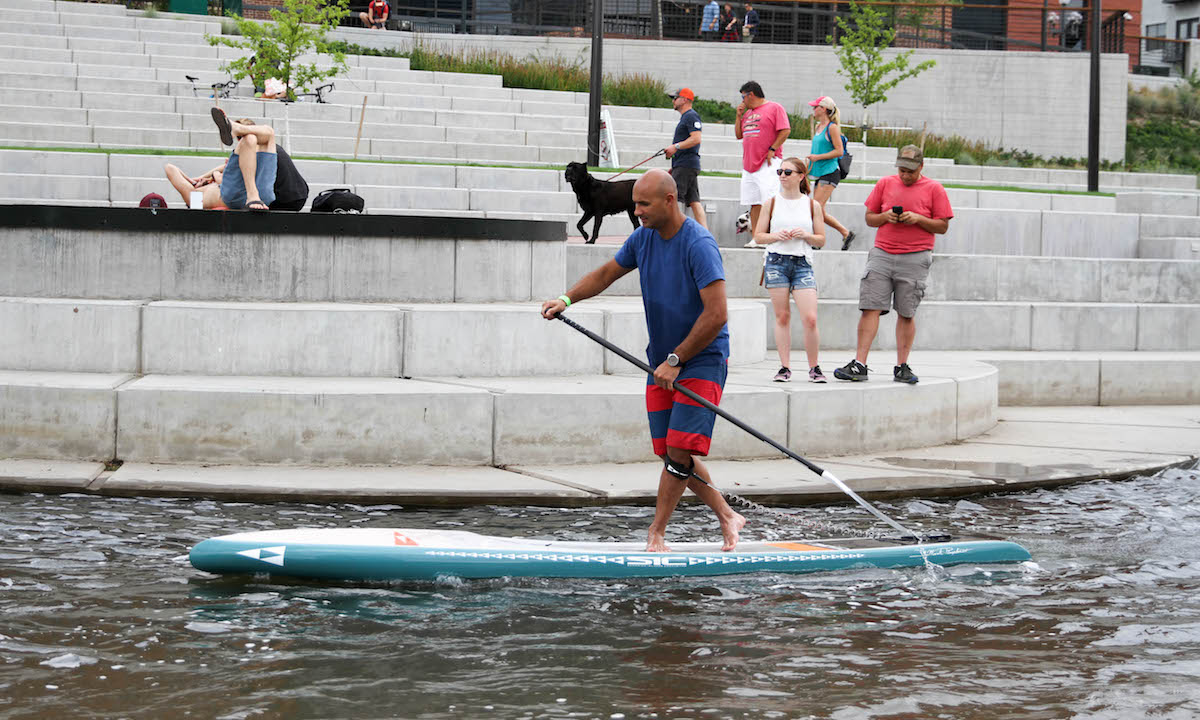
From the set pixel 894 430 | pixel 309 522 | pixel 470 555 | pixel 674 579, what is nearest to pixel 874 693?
pixel 674 579

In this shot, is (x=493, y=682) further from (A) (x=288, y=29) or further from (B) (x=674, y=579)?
(A) (x=288, y=29)

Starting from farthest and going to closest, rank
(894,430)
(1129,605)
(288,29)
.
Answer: (288,29)
(894,430)
(1129,605)

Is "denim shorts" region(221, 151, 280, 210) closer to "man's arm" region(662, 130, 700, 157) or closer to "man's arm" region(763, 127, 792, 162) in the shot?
"man's arm" region(662, 130, 700, 157)

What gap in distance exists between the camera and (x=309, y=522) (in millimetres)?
7129

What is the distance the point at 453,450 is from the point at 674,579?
8.45 ft

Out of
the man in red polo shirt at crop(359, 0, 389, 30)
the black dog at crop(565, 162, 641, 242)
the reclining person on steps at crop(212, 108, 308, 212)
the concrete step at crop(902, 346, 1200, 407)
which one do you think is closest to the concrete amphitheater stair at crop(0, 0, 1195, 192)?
the man in red polo shirt at crop(359, 0, 389, 30)

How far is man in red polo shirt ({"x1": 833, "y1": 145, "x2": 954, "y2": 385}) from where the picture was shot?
10.1 meters

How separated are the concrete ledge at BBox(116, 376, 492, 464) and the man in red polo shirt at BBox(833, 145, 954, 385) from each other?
10.1ft

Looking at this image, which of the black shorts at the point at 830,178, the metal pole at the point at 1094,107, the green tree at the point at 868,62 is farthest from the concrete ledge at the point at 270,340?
the green tree at the point at 868,62

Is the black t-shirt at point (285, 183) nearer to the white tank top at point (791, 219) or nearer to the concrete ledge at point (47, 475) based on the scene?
the concrete ledge at point (47, 475)

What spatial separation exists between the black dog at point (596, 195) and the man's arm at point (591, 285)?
22.8 ft

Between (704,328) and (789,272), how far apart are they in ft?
13.6

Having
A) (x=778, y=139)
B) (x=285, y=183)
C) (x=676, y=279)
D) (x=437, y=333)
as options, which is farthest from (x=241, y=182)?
(x=676, y=279)

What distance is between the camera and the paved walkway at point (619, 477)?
25.3ft
